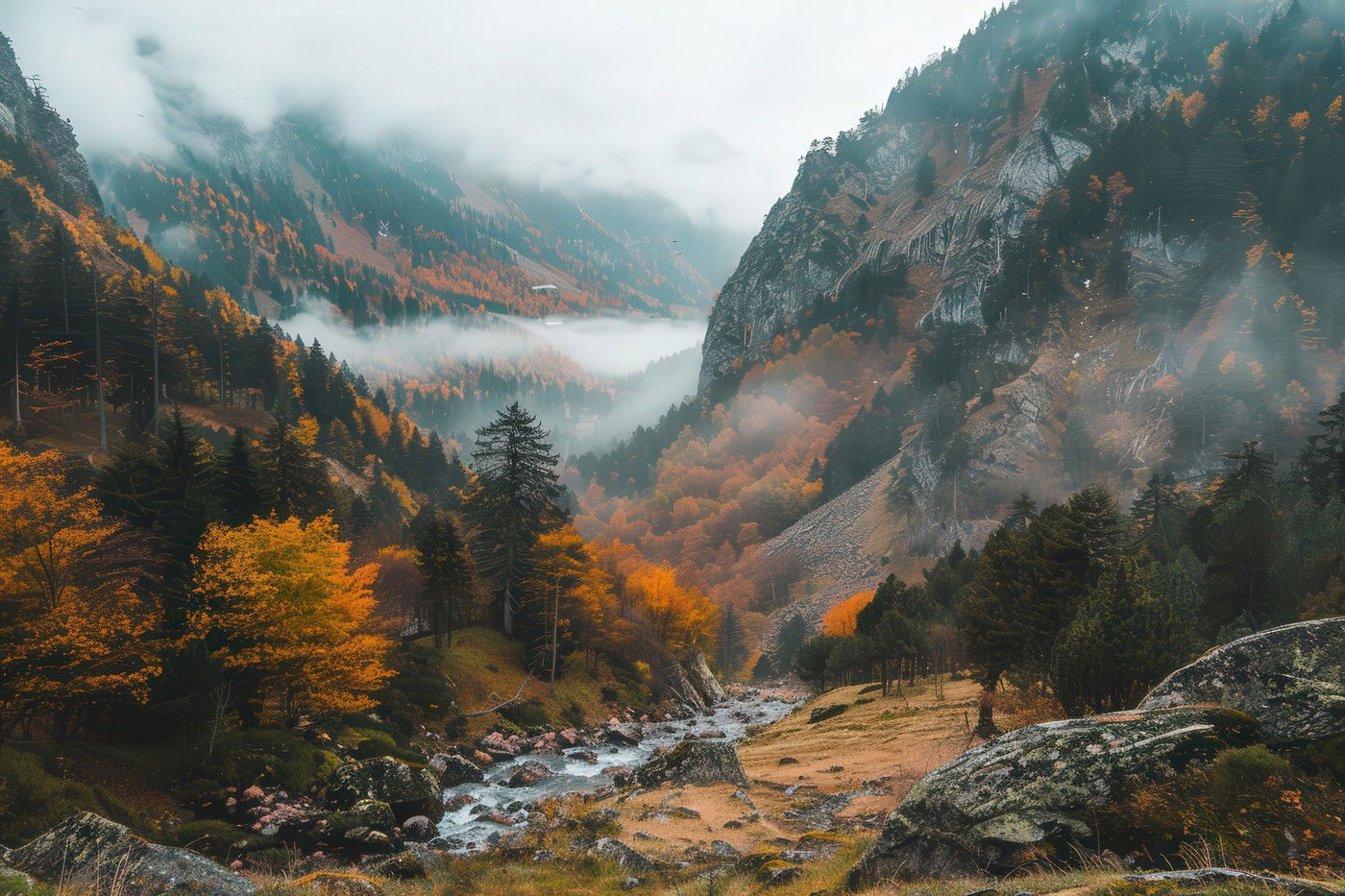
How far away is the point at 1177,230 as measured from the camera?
151m

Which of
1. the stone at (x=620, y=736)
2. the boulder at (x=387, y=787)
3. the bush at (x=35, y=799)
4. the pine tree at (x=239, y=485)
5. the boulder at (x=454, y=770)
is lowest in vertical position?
the stone at (x=620, y=736)

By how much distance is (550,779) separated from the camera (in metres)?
39.6

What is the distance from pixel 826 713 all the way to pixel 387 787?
45.4m

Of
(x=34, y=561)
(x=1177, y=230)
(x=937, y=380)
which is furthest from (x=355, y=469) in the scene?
(x=1177, y=230)

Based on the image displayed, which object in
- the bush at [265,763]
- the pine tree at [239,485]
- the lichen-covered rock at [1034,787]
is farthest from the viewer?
the pine tree at [239,485]

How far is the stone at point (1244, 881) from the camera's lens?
16.9ft

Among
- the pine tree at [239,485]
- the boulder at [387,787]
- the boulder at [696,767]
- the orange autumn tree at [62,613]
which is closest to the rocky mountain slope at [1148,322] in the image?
the boulder at [696,767]

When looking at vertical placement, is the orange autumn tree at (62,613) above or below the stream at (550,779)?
above

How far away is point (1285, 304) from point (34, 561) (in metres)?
180

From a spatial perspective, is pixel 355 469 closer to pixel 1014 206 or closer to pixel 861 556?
pixel 861 556

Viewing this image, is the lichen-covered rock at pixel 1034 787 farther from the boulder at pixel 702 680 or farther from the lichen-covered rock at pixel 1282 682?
the boulder at pixel 702 680

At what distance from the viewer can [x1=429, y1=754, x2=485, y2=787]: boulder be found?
37.2 meters

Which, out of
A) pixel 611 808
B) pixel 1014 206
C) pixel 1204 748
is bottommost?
pixel 611 808

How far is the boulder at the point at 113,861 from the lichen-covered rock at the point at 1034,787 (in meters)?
15.6
